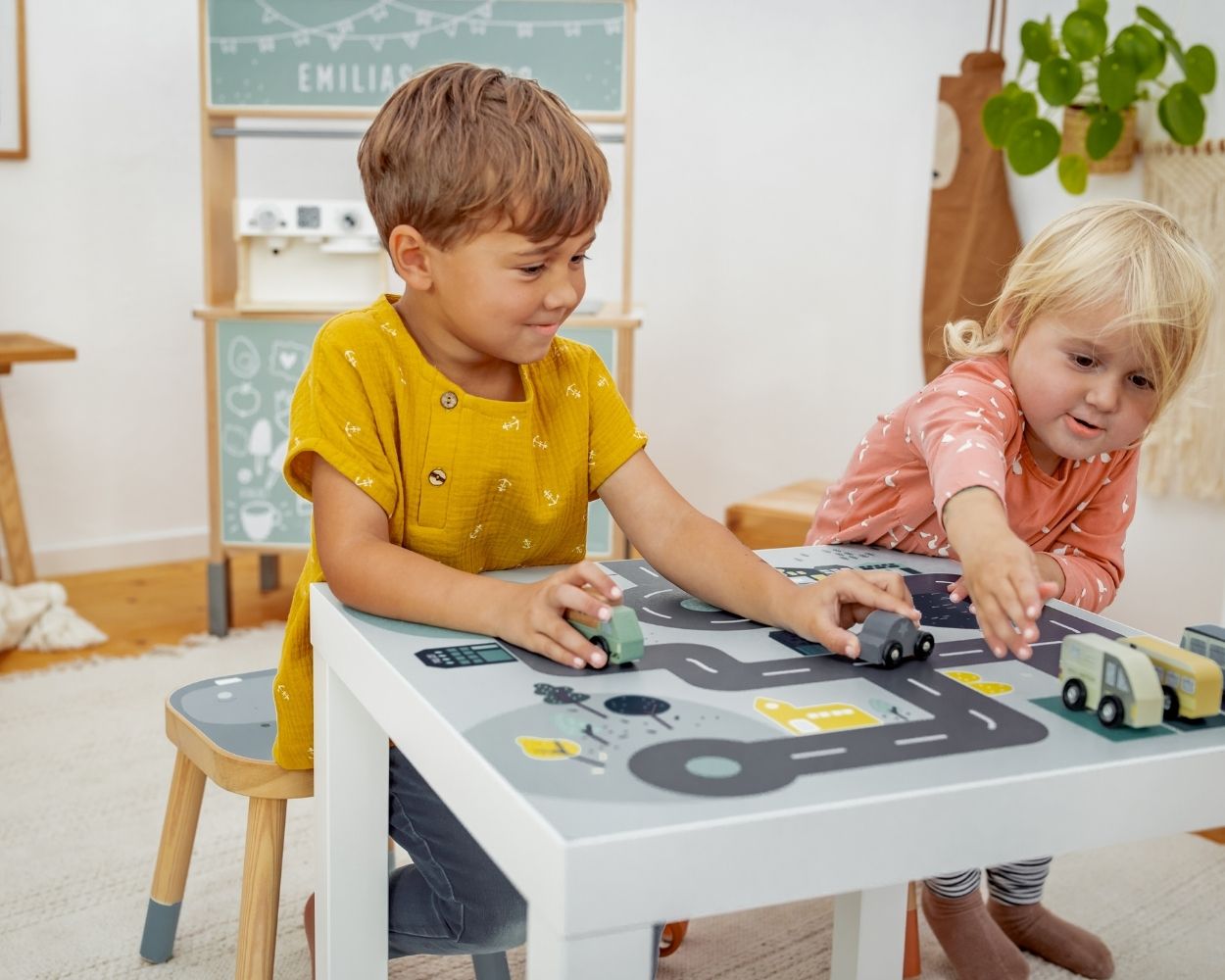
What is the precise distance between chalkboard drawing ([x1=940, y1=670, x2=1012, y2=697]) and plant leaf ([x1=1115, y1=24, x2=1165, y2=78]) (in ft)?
5.94

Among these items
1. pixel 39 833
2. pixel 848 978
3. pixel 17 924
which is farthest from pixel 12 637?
pixel 848 978

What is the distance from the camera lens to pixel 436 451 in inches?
43.7

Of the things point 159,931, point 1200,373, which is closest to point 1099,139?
point 1200,373

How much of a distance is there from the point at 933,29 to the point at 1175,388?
2106mm

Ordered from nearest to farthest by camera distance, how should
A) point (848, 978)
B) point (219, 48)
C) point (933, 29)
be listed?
1. point (848, 978)
2. point (219, 48)
3. point (933, 29)

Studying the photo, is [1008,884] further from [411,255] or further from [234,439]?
[234,439]

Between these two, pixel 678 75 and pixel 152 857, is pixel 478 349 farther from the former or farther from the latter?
pixel 678 75

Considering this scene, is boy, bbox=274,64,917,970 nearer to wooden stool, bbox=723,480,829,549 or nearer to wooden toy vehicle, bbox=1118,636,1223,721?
wooden toy vehicle, bbox=1118,636,1223,721

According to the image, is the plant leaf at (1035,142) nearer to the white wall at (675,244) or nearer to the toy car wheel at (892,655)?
the white wall at (675,244)

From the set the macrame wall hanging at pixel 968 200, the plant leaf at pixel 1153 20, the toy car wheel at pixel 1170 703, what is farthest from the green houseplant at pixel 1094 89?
the toy car wheel at pixel 1170 703

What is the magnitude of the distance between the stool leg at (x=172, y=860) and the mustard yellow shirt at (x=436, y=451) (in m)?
0.25

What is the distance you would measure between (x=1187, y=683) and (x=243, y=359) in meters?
2.15

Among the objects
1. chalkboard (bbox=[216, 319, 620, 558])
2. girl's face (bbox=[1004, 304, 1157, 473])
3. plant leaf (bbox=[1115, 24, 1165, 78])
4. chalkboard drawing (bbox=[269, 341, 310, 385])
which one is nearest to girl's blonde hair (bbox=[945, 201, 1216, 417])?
girl's face (bbox=[1004, 304, 1157, 473])

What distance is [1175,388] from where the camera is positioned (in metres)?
1.23
